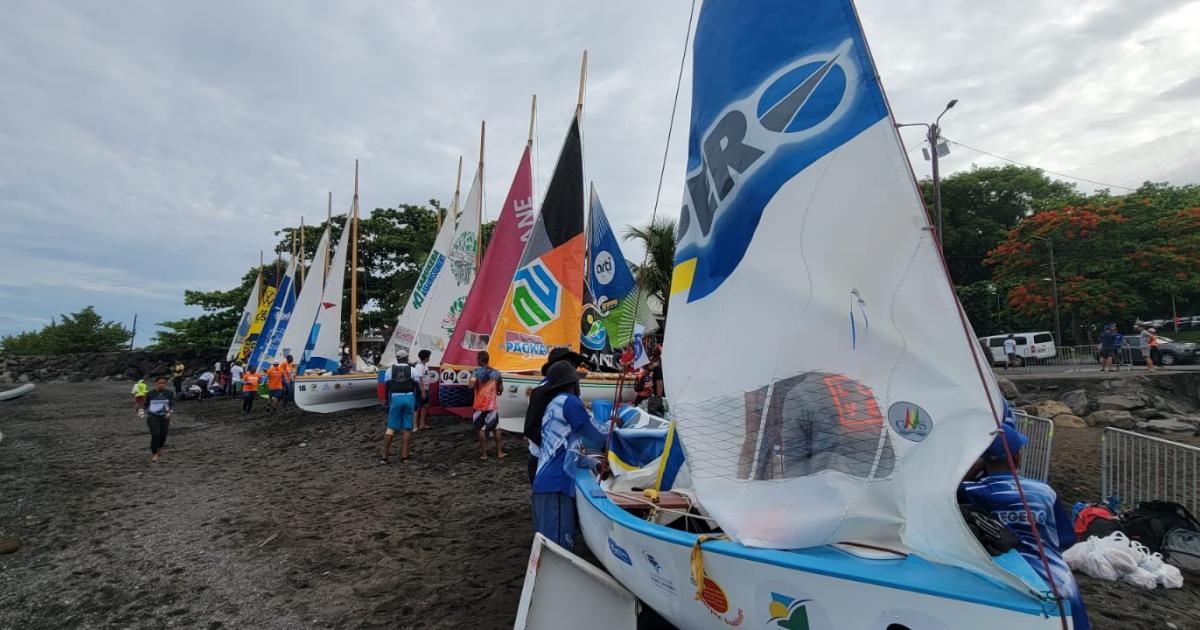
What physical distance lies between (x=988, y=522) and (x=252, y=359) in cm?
2389

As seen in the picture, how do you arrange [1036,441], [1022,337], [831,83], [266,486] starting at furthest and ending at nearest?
[1022,337]
[266,486]
[1036,441]
[831,83]

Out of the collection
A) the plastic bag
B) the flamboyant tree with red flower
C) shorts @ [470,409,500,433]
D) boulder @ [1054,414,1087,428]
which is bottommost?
the plastic bag

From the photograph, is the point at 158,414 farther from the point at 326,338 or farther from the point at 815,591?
the point at 815,591

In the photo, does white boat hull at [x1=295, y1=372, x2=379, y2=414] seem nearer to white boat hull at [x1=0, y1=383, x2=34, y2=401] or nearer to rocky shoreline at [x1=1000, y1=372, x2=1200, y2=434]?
white boat hull at [x1=0, y1=383, x2=34, y2=401]

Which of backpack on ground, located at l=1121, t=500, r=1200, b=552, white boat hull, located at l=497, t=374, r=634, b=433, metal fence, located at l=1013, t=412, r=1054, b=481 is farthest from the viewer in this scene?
white boat hull, located at l=497, t=374, r=634, b=433

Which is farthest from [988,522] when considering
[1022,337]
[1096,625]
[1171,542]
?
[1022,337]

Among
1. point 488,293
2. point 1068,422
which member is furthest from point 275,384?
point 1068,422

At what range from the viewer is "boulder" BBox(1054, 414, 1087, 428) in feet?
36.1

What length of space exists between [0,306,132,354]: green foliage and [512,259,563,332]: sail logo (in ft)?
156

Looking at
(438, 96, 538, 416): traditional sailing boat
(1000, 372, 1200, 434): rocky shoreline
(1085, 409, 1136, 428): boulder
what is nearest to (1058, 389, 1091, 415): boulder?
(1000, 372, 1200, 434): rocky shoreline

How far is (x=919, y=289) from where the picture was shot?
2.28 meters

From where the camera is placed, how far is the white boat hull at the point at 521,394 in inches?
364

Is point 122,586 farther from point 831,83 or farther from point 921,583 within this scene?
point 831,83

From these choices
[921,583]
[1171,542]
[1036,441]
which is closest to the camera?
[921,583]
